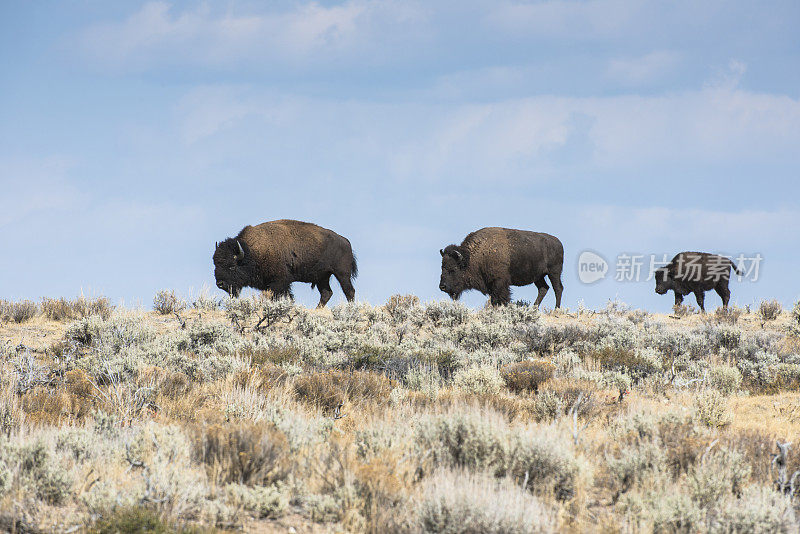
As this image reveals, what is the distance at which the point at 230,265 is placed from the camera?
20.1 metres

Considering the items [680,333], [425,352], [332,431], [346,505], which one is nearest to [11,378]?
[332,431]

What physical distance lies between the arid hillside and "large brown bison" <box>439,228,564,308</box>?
30.8 ft

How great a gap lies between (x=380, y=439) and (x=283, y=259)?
16.2 meters

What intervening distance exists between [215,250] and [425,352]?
Answer: 1177cm

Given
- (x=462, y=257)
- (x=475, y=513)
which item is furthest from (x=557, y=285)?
(x=475, y=513)

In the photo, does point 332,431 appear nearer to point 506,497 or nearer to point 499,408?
point 499,408

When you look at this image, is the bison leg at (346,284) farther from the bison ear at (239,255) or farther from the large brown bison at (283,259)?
the bison ear at (239,255)

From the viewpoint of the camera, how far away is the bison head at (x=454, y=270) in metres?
21.1

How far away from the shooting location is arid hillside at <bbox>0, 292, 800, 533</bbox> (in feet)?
13.4

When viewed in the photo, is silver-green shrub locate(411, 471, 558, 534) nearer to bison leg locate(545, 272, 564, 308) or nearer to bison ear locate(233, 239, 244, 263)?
bison ear locate(233, 239, 244, 263)

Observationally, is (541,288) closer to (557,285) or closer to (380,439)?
(557,285)

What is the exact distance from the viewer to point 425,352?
1074 centimetres

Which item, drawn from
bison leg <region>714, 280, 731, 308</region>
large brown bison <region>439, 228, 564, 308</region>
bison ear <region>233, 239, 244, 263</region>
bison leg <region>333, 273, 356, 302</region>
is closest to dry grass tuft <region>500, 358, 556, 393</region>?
large brown bison <region>439, 228, 564, 308</region>

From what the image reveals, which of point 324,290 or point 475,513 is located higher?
point 324,290
